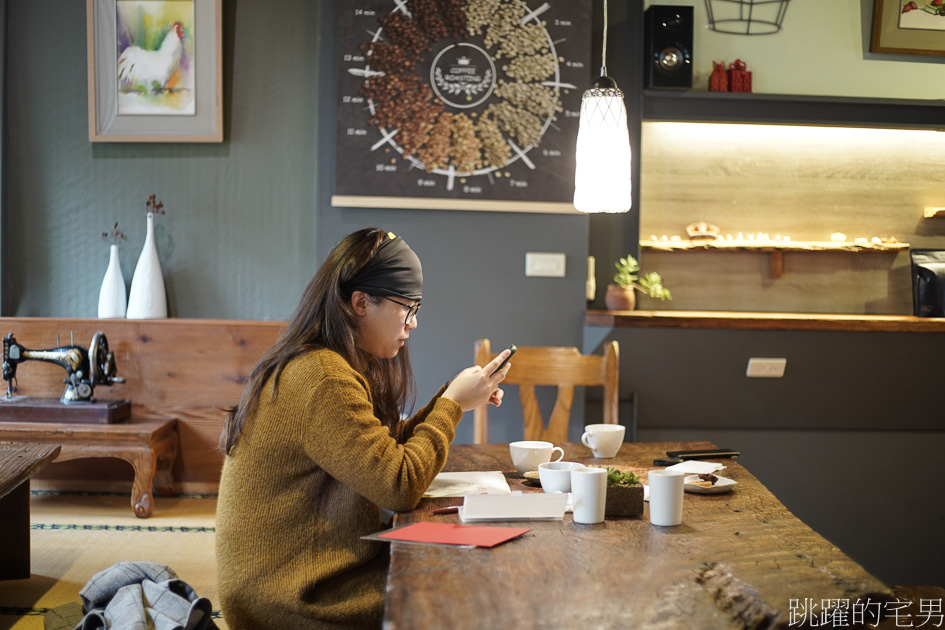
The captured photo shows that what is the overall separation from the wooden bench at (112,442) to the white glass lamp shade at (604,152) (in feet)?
7.57

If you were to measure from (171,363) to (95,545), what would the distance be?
3.02 ft

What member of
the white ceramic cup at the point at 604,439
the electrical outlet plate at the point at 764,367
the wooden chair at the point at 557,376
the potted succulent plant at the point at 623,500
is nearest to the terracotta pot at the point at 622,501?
the potted succulent plant at the point at 623,500

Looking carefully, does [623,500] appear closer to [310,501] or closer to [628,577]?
[628,577]

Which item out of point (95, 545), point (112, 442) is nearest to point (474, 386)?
point (95, 545)

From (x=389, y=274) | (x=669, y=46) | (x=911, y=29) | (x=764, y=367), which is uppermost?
(x=911, y=29)

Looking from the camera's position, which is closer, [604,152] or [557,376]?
[604,152]

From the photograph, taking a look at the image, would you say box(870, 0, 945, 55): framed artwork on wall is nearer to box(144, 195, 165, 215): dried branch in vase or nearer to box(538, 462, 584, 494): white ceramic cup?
box(538, 462, 584, 494): white ceramic cup

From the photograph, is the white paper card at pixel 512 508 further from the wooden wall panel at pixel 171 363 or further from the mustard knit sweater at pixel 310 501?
the wooden wall panel at pixel 171 363

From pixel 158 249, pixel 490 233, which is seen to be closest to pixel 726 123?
pixel 490 233

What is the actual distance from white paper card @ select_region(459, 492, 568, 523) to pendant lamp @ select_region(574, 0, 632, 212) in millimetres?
722

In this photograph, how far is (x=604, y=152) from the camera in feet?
6.19

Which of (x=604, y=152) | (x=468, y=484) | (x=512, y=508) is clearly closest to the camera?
(x=512, y=508)

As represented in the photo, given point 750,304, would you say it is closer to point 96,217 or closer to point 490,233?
point 490,233

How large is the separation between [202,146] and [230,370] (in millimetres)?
1071
